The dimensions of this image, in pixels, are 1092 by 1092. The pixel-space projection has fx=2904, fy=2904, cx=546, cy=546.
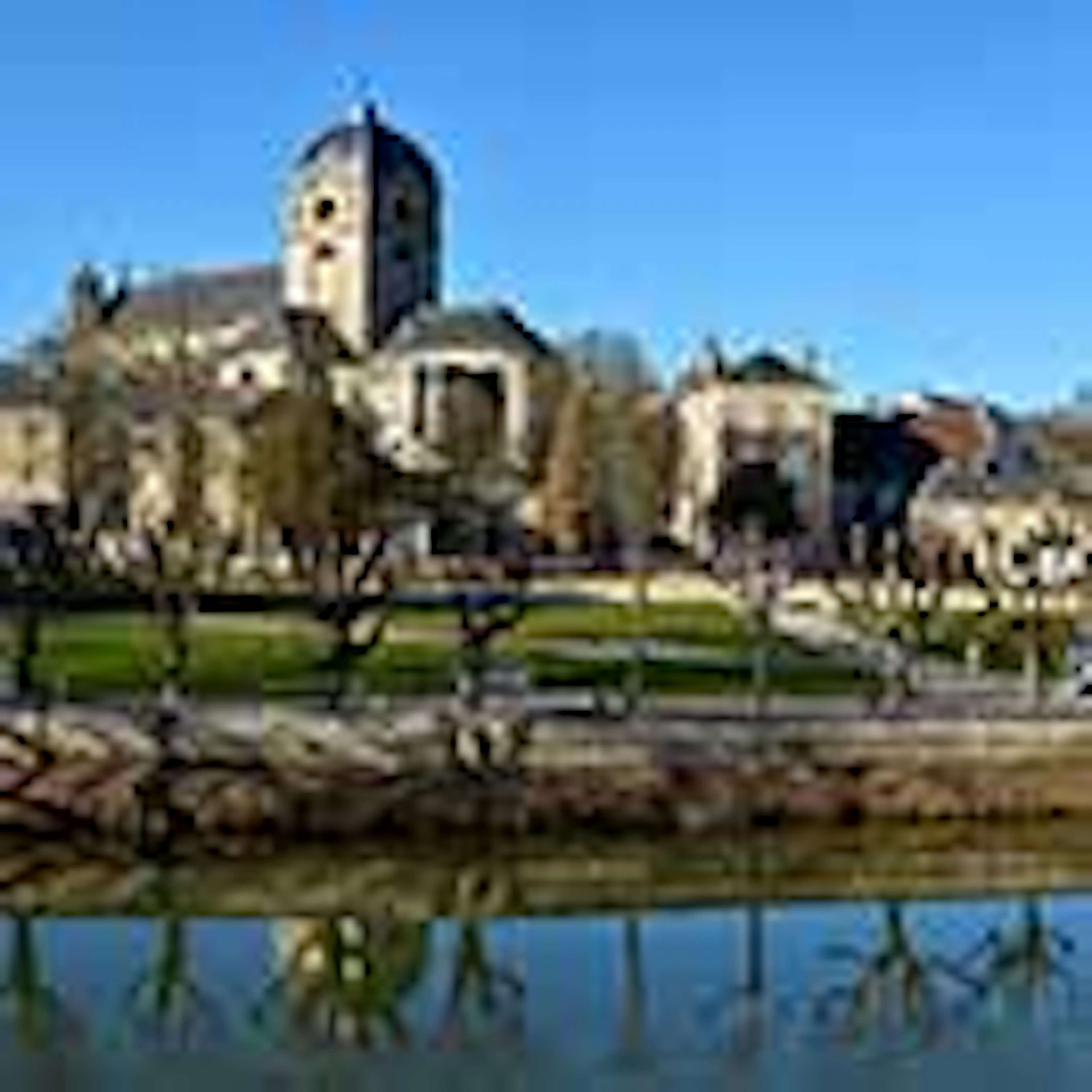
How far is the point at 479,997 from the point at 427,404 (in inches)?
3628

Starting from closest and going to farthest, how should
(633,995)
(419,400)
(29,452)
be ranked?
1. (633,995)
2. (29,452)
3. (419,400)

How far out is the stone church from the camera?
377ft

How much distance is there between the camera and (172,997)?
29188 millimetres

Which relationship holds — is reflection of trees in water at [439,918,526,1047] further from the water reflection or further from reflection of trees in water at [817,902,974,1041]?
reflection of trees in water at [817,902,974,1041]

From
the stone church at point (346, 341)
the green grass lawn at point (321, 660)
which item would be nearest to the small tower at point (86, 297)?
the stone church at point (346, 341)

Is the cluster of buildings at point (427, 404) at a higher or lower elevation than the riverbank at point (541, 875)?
higher

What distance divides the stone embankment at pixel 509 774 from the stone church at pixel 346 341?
66.8 m

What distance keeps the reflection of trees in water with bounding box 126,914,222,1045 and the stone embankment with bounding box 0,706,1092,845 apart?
5.21 m

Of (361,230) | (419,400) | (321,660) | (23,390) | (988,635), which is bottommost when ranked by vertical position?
(321,660)

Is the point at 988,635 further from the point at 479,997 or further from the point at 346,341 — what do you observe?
the point at 346,341

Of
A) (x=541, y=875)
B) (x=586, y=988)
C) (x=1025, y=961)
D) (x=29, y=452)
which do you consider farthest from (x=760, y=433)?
(x=586, y=988)

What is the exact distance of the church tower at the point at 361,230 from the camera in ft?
421

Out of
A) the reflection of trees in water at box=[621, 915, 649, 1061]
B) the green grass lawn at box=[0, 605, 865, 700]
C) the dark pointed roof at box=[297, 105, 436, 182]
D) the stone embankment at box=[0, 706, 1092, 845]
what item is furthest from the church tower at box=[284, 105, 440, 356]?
the reflection of trees in water at box=[621, 915, 649, 1061]

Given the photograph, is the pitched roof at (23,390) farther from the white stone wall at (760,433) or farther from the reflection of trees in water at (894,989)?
the reflection of trees in water at (894,989)
